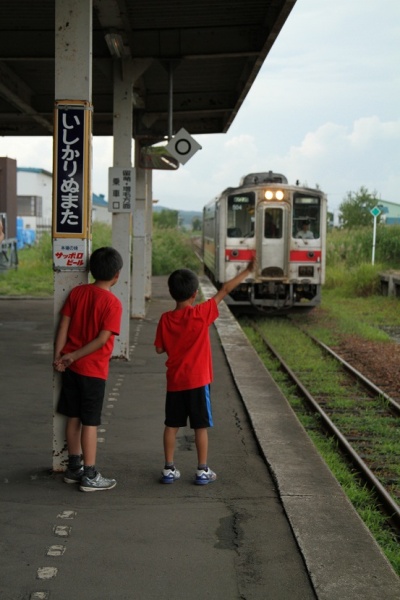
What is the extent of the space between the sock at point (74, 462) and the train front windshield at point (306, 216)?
12.5 metres

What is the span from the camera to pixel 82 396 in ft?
17.2

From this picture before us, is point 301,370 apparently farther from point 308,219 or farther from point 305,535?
point 305,535

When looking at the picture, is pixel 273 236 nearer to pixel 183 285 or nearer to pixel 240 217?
pixel 240 217

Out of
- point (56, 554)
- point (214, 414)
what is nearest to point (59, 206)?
point (56, 554)

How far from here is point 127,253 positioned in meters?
10.9

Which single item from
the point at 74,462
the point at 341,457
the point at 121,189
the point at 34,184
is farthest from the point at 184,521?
the point at 34,184

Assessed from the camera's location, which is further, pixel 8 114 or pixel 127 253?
pixel 8 114

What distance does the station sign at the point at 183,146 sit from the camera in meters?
11.8

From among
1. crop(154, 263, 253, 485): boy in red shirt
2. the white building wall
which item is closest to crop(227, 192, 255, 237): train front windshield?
crop(154, 263, 253, 485): boy in red shirt

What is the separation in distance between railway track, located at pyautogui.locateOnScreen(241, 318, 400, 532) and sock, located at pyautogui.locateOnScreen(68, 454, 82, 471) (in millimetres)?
2053

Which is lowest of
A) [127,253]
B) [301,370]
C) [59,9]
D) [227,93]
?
[301,370]

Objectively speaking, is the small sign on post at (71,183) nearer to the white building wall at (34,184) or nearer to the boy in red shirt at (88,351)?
the boy in red shirt at (88,351)

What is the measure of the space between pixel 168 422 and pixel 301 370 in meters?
6.68

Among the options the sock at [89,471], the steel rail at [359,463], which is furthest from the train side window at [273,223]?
the sock at [89,471]
